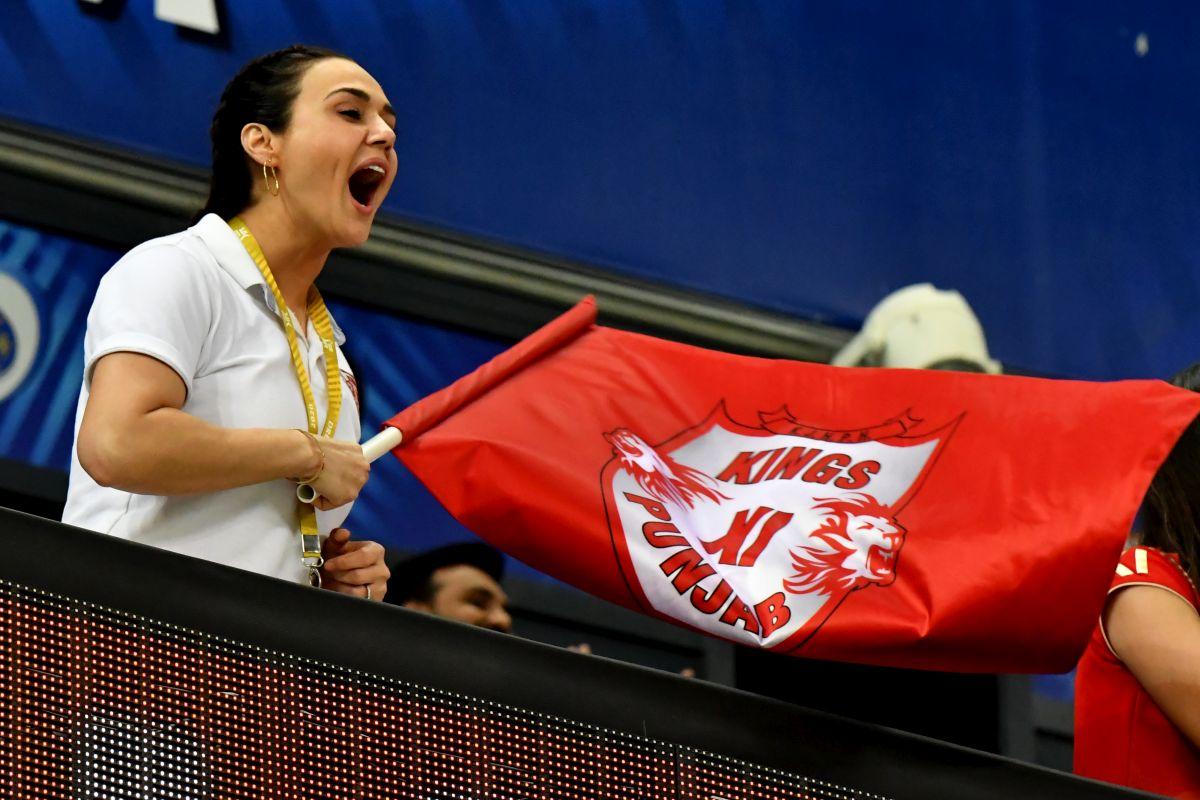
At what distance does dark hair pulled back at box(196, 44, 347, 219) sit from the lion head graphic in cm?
72

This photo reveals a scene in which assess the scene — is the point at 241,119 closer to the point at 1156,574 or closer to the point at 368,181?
the point at 368,181

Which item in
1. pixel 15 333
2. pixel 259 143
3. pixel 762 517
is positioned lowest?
pixel 762 517

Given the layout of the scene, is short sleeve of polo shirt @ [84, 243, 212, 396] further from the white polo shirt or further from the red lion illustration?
the red lion illustration

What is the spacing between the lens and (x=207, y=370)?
5.97ft

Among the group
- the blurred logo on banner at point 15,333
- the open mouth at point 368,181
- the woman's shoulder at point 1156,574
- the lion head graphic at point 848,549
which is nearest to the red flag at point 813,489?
the lion head graphic at point 848,549

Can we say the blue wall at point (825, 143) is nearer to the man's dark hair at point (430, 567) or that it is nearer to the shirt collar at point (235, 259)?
the man's dark hair at point (430, 567)

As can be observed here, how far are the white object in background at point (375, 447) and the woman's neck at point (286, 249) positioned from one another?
15 centimetres

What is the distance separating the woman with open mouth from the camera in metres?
1.70

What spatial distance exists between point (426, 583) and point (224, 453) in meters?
1.76

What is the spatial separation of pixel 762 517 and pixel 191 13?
2451 mm

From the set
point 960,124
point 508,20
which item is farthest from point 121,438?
point 960,124

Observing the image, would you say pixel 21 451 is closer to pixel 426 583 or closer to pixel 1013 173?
pixel 426 583

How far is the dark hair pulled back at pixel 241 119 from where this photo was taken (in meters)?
2.02

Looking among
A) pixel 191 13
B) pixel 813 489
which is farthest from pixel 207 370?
pixel 191 13
